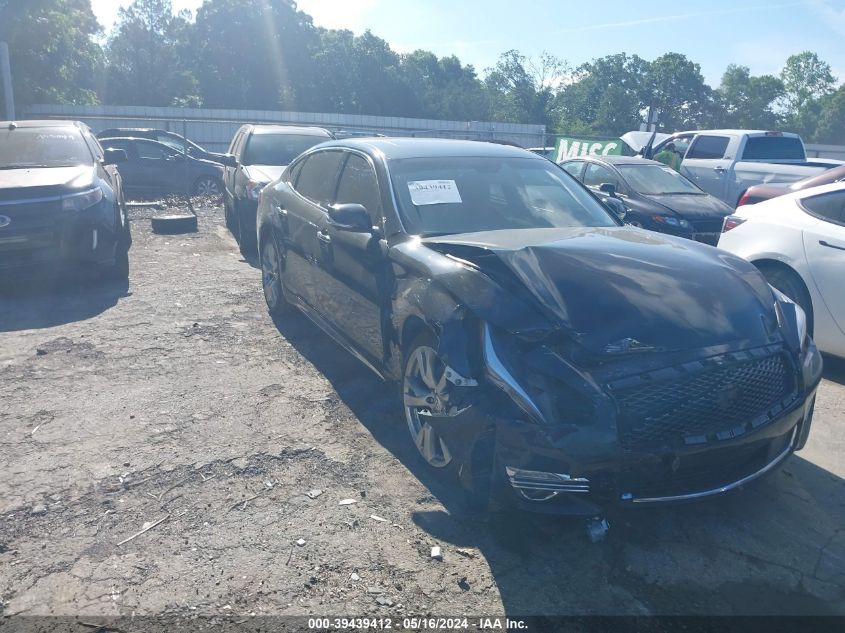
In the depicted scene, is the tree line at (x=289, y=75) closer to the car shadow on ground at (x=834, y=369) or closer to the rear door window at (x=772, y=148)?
the rear door window at (x=772, y=148)

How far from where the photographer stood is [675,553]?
10.6ft

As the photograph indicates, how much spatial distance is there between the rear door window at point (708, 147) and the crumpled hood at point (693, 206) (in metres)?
4.08

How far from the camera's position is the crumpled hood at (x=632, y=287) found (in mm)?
3305

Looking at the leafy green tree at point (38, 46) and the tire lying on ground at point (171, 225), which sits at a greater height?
the leafy green tree at point (38, 46)

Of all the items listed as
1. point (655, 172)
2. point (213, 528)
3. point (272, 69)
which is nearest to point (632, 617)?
point (213, 528)

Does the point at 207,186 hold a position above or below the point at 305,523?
below

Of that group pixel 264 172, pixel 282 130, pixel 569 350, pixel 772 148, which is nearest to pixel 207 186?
pixel 282 130

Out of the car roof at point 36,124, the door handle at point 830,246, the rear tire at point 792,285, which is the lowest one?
the rear tire at point 792,285

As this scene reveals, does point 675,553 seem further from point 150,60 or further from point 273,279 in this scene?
point 150,60

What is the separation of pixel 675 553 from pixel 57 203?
6.73 metres

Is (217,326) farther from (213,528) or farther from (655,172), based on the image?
(655,172)

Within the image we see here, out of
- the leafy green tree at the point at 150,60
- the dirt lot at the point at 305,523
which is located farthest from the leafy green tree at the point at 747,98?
the dirt lot at the point at 305,523

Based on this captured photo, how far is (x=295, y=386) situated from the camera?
521 centimetres

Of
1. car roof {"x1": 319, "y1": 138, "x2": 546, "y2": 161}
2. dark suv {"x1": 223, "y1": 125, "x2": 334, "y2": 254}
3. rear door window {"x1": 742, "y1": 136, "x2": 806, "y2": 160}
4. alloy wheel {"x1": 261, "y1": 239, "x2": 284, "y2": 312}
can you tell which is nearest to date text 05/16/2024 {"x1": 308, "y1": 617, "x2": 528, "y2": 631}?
car roof {"x1": 319, "y1": 138, "x2": 546, "y2": 161}
